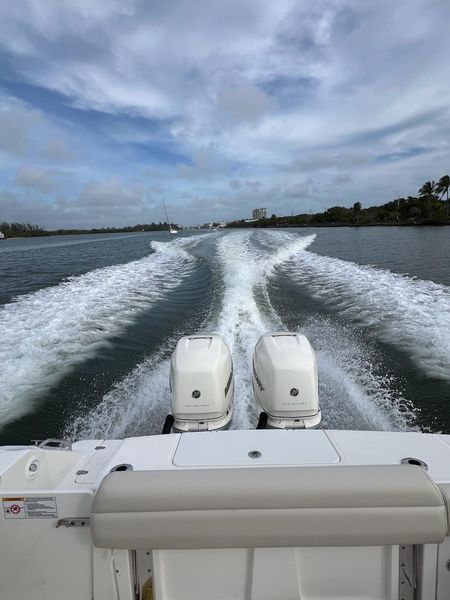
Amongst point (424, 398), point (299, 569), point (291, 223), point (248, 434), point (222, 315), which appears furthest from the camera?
point (291, 223)

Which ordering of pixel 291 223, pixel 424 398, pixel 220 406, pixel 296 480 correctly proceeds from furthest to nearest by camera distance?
pixel 291 223, pixel 424 398, pixel 220 406, pixel 296 480

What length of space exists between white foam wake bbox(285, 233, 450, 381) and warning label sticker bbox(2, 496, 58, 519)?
364cm

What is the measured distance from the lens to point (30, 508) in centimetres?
130

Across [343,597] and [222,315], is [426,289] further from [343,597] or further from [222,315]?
[343,597]

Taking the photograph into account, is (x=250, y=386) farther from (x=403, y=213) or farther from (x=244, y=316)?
(x=403, y=213)

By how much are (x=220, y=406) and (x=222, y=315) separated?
3.23 m

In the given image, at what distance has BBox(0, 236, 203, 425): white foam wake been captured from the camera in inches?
144

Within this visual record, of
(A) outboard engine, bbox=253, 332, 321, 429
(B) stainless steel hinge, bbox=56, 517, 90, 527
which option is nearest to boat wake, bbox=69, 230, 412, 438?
(A) outboard engine, bbox=253, 332, 321, 429

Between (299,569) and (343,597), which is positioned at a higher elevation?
(299,569)

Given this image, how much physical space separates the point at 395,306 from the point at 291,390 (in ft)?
13.3

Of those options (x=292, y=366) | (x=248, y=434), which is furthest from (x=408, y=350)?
(x=248, y=434)

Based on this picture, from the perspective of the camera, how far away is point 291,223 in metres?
73.6

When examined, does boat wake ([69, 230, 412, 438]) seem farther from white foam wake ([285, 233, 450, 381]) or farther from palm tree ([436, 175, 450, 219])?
palm tree ([436, 175, 450, 219])

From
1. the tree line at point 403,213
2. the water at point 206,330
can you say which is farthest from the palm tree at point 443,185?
the water at point 206,330
